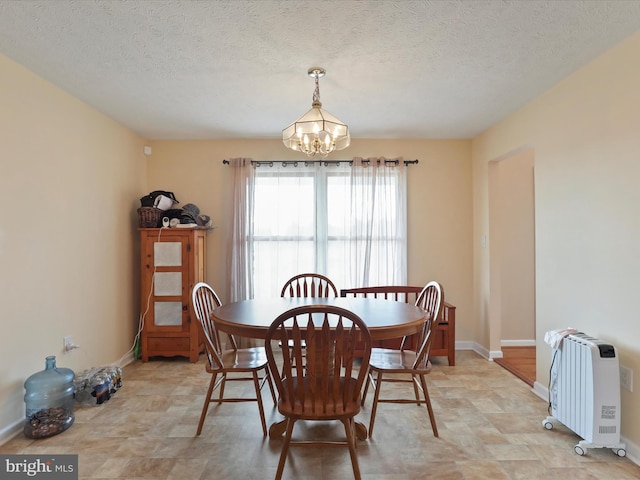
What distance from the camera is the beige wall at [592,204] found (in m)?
2.09

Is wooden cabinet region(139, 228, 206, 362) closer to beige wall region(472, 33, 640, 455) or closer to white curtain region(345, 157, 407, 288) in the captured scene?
white curtain region(345, 157, 407, 288)

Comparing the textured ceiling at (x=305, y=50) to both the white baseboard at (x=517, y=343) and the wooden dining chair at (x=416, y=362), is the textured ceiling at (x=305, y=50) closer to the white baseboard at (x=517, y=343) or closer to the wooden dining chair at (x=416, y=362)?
the wooden dining chair at (x=416, y=362)

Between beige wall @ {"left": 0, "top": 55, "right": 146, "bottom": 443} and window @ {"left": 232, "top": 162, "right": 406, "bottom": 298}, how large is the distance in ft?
4.33

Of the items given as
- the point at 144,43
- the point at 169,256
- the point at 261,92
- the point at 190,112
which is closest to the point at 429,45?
the point at 261,92

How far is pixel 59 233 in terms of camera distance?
9.15 ft

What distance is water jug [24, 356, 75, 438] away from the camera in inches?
90.4

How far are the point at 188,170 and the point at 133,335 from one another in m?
1.91

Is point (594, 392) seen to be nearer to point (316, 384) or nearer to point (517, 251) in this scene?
point (316, 384)

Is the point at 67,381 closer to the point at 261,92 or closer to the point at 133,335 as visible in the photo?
the point at 133,335

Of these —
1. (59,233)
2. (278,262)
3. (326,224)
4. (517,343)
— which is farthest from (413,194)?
(59,233)

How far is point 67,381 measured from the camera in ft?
8.18

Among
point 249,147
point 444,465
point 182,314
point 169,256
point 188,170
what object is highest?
point 249,147

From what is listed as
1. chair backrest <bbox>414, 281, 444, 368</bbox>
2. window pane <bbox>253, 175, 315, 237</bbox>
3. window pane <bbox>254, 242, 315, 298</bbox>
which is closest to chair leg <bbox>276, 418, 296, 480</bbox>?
chair backrest <bbox>414, 281, 444, 368</bbox>

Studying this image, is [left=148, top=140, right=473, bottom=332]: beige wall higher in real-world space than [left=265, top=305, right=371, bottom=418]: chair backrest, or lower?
higher
